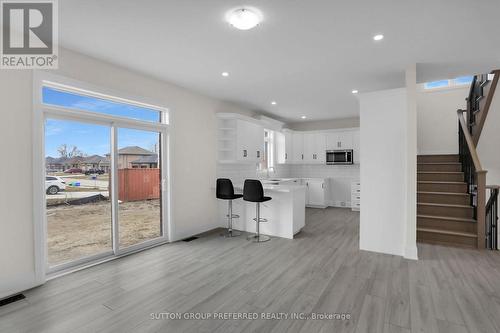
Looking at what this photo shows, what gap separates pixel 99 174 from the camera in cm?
360

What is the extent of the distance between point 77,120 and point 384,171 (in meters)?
4.37

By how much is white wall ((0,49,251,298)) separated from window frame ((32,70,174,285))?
0.20ft

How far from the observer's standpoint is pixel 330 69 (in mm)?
3725

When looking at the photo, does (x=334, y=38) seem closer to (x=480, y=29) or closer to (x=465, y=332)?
(x=480, y=29)

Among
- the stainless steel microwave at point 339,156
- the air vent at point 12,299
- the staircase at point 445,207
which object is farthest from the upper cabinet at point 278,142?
the air vent at point 12,299

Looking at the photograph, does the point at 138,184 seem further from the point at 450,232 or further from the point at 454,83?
the point at 454,83

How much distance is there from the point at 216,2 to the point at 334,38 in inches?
54.3

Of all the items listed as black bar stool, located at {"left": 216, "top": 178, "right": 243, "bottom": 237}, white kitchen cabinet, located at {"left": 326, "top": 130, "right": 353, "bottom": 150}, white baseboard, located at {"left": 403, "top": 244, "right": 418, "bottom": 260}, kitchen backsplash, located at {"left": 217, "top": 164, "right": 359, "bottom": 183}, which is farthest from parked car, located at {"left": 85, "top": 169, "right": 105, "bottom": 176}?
white kitchen cabinet, located at {"left": 326, "top": 130, "right": 353, "bottom": 150}

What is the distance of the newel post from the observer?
394cm

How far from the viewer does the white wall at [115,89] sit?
8.53 feet

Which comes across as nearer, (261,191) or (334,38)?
(334,38)

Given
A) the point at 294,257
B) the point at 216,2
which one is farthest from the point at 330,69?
the point at 294,257

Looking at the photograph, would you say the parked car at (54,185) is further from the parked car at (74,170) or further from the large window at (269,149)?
Result: the large window at (269,149)

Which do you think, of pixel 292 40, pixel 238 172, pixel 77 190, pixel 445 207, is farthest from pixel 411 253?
pixel 77 190
